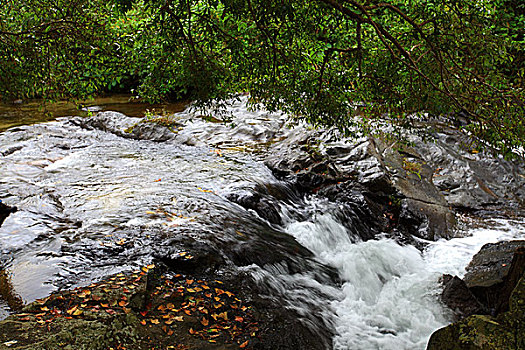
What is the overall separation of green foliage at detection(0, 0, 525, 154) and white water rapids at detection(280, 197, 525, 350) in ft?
8.39

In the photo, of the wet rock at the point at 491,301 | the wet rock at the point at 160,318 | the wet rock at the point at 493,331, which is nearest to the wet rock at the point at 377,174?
the wet rock at the point at 491,301

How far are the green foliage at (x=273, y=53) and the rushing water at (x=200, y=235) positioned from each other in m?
2.05

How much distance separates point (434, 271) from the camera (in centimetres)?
685

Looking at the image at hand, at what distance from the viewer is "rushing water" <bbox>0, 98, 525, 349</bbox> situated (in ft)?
16.5

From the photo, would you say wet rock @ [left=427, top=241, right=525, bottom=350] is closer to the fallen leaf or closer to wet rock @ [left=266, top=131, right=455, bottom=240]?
wet rock @ [left=266, top=131, right=455, bottom=240]

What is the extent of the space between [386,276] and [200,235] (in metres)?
3.35

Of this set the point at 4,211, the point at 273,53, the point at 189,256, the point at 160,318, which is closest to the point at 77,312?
the point at 160,318

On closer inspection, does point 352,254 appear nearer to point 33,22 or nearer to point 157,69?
point 157,69

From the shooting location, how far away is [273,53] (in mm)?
4562

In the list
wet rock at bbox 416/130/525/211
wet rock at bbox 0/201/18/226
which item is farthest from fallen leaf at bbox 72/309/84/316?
wet rock at bbox 416/130/525/211

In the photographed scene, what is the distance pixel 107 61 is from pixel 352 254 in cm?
519

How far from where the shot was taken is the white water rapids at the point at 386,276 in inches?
203

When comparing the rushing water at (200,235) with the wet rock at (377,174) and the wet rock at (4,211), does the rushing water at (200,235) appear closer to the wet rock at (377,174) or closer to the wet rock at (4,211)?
the wet rock at (4,211)

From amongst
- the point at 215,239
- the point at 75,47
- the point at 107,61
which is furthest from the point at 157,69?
the point at 215,239
